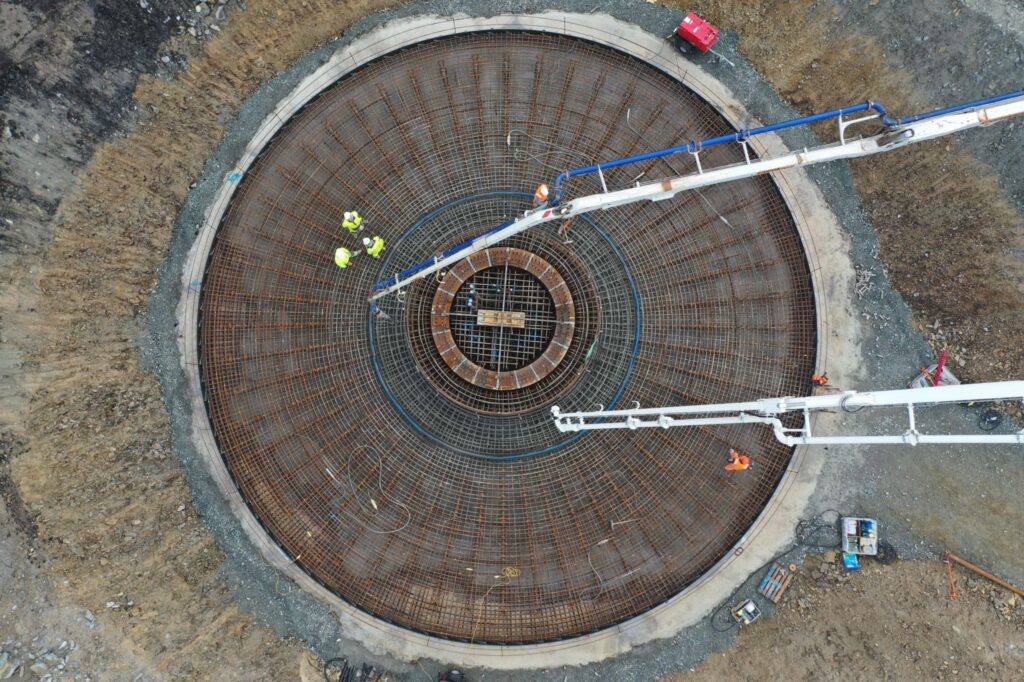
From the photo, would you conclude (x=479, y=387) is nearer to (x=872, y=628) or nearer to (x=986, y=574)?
(x=872, y=628)

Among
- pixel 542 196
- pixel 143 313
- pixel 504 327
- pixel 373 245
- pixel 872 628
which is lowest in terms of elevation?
pixel 872 628

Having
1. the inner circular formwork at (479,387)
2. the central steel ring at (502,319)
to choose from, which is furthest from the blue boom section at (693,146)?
the central steel ring at (502,319)

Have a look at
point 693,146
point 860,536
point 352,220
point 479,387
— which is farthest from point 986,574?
point 352,220

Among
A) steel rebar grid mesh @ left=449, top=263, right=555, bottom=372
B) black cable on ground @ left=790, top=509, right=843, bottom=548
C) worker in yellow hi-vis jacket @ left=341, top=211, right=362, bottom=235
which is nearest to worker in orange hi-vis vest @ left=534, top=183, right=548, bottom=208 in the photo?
steel rebar grid mesh @ left=449, top=263, right=555, bottom=372

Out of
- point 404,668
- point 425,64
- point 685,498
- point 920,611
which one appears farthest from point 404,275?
point 920,611

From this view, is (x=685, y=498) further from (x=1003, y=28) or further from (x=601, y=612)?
(x=1003, y=28)

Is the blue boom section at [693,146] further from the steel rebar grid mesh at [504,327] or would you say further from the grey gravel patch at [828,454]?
the grey gravel patch at [828,454]
